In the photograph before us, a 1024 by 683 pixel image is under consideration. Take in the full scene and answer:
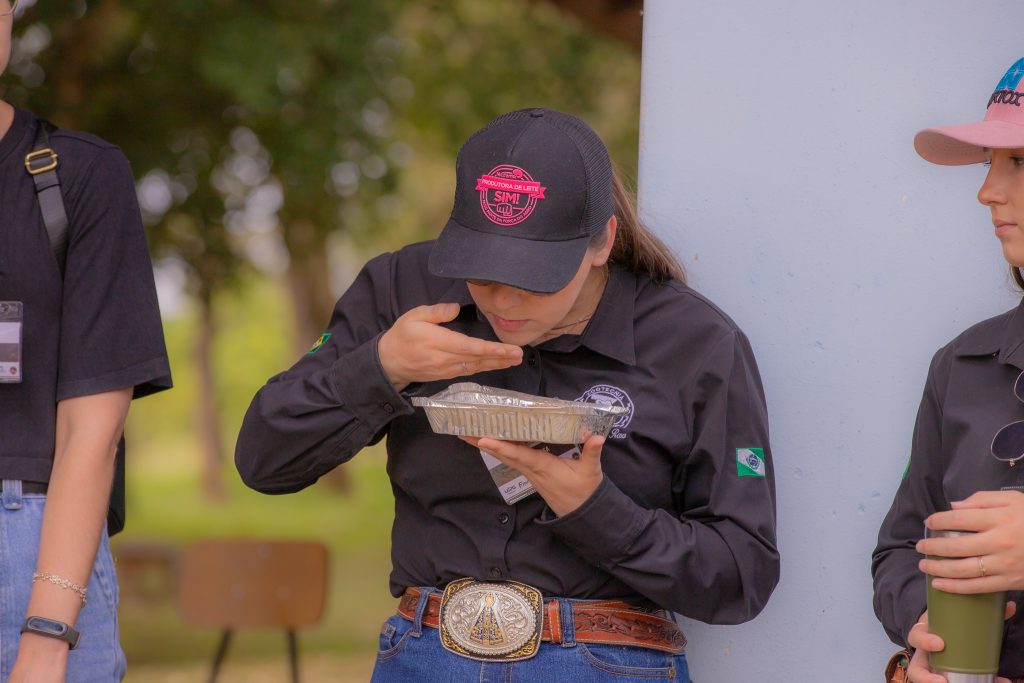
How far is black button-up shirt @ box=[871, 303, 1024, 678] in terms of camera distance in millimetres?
1805

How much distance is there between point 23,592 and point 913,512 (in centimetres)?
148

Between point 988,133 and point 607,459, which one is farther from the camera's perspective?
point 607,459

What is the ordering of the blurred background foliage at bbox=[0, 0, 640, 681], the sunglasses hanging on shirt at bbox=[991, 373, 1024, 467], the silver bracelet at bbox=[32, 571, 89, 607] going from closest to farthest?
1. the sunglasses hanging on shirt at bbox=[991, 373, 1024, 467]
2. the silver bracelet at bbox=[32, 571, 89, 607]
3. the blurred background foliage at bbox=[0, 0, 640, 681]

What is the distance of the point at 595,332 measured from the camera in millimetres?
2076

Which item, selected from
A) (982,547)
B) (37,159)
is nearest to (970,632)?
(982,547)

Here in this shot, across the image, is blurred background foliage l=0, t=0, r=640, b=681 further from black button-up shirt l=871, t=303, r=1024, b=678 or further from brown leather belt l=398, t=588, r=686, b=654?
black button-up shirt l=871, t=303, r=1024, b=678

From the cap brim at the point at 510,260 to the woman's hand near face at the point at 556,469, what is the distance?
0.25 m

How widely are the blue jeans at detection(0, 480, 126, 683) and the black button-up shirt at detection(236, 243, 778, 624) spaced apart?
36cm

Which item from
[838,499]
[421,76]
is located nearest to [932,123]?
[838,499]

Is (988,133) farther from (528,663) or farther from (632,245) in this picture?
(528,663)

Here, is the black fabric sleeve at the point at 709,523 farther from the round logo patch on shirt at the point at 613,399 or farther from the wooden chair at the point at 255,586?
the wooden chair at the point at 255,586

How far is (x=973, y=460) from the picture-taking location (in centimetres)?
182

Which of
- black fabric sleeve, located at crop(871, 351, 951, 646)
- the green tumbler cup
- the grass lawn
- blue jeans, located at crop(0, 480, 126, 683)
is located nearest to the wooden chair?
the grass lawn

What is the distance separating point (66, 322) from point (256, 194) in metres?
5.89
